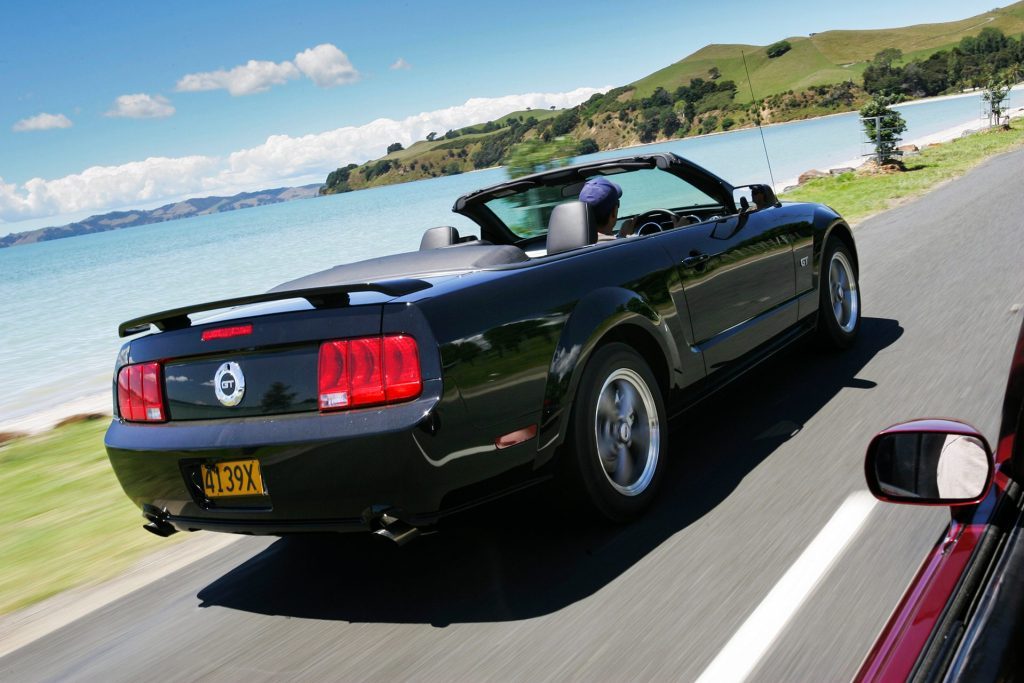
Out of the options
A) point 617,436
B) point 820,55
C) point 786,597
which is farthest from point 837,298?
point 820,55

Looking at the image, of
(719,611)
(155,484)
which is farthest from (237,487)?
(719,611)

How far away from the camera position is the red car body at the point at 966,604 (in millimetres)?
1354

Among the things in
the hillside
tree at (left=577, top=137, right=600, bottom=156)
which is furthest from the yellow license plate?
the hillside

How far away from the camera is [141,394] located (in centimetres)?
363

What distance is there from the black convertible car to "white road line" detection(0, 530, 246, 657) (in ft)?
1.86

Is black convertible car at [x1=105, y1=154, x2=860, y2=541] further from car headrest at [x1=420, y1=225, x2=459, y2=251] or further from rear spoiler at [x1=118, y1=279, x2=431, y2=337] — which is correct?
car headrest at [x1=420, y1=225, x2=459, y2=251]

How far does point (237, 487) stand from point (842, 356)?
423 centimetres

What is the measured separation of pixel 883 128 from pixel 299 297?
26.9 meters

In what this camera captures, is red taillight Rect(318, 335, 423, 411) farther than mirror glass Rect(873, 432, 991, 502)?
Yes

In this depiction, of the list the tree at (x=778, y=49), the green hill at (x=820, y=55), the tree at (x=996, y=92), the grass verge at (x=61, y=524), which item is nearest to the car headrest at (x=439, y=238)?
the grass verge at (x=61, y=524)

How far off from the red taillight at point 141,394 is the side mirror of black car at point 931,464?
274cm

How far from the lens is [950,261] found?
8.78 m

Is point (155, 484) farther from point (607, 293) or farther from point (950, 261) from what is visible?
point (950, 261)

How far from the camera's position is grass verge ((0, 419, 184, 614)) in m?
4.49
